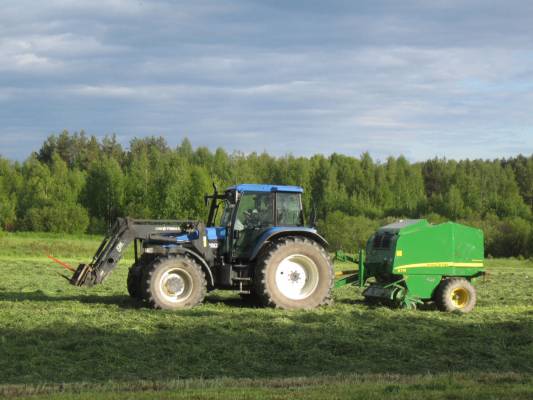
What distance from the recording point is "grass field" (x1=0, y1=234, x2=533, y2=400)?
26.0 feet

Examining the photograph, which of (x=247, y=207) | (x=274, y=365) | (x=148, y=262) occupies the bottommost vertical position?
(x=274, y=365)

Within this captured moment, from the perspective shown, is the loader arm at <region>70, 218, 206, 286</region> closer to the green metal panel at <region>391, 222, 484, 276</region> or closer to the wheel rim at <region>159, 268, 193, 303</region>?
the wheel rim at <region>159, 268, 193, 303</region>

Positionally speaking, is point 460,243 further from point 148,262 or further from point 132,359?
point 132,359

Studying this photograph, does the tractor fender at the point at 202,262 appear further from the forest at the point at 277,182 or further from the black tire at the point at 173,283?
the forest at the point at 277,182

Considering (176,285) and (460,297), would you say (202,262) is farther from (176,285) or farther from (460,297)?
(460,297)

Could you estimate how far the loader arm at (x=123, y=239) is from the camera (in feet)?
46.1

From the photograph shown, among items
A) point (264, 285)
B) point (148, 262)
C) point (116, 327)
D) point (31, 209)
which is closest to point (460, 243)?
point (264, 285)

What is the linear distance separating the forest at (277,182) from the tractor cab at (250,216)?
41449mm

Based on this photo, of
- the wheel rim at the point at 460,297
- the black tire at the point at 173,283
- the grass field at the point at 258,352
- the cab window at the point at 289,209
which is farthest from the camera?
the wheel rim at the point at 460,297

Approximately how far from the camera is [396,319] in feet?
42.5

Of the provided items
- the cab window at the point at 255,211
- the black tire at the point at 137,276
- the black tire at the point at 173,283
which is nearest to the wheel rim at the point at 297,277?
the cab window at the point at 255,211

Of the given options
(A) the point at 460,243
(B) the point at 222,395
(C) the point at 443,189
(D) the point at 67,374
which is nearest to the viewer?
(B) the point at 222,395

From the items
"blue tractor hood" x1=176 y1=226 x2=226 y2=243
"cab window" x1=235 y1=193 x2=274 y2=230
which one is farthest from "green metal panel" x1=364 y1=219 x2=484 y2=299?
"blue tractor hood" x1=176 y1=226 x2=226 y2=243

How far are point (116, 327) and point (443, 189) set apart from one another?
6534 cm
